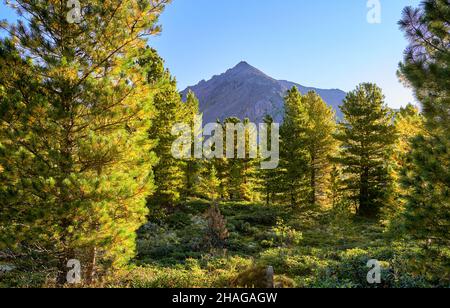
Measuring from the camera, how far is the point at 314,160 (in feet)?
110

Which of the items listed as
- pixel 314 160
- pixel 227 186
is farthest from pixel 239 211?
pixel 314 160

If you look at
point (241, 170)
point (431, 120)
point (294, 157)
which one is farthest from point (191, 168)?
point (431, 120)

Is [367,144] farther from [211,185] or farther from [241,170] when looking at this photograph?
[211,185]

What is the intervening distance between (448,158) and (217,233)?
14.0 metres

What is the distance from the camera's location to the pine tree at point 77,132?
7.65m

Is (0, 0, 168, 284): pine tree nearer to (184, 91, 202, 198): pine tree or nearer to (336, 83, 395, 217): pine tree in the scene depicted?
(184, 91, 202, 198): pine tree

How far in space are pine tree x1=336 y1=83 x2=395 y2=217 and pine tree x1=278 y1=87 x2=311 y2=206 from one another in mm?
3588

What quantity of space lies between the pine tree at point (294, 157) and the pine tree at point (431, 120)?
20691 mm

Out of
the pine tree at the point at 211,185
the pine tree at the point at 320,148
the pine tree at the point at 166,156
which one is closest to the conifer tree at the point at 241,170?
the pine tree at the point at 211,185

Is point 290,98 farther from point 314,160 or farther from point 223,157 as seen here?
point 223,157

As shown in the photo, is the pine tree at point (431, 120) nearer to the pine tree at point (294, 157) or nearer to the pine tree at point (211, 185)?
the pine tree at point (294, 157)

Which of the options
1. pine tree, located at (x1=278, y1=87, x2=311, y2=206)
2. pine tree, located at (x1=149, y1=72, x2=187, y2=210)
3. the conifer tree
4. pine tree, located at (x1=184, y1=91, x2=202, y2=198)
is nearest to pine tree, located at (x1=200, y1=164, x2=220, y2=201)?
pine tree, located at (x1=184, y1=91, x2=202, y2=198)

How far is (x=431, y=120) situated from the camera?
8.20 m

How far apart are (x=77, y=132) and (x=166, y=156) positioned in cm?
1851
